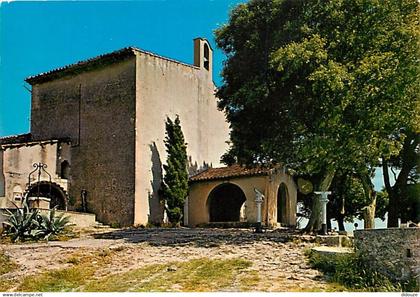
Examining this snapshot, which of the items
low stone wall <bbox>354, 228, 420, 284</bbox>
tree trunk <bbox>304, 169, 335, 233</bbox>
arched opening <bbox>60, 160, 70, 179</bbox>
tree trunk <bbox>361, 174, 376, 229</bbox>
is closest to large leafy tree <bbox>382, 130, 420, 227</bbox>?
tree trunk <bbox>361, 174, 376, 229</bbox>

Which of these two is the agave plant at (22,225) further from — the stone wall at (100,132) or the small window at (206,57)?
the small window at (206,57)

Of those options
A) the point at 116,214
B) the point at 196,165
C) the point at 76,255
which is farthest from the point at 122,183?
the point at 76,255

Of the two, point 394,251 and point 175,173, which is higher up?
point 175,173

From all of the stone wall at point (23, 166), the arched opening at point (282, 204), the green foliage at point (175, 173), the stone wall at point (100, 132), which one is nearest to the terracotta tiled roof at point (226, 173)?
the green foliage at point (175, 173)

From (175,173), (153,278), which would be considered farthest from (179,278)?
(175,173)

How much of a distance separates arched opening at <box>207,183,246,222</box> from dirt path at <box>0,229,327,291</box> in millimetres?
10790

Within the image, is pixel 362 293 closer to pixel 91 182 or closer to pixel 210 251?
pixel 210 251

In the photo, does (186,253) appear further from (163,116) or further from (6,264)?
(163,116)

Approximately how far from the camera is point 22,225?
2012 cm

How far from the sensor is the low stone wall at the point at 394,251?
46.8 feet

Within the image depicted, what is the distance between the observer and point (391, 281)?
14422mm

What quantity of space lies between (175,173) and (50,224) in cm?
939

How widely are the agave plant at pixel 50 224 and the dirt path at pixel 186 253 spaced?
95cm

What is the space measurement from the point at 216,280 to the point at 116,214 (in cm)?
1389
